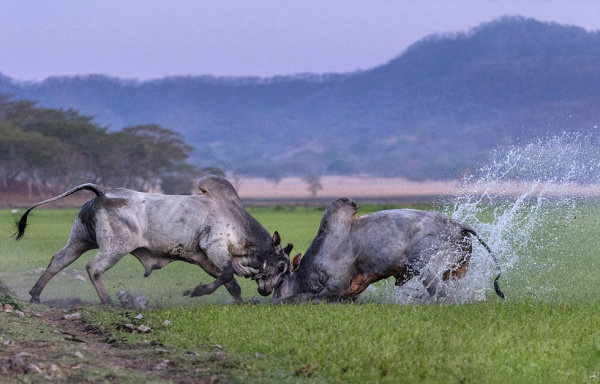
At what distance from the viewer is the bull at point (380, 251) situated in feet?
35.1

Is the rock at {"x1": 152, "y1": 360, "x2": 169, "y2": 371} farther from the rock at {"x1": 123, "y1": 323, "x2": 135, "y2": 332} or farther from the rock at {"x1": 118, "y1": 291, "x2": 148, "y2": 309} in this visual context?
the rock at {"x1": 118, "y1": 291, "x2": 148, "y2": 309}

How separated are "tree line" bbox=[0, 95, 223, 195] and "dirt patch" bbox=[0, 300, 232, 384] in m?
56.2

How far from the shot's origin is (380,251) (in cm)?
1073

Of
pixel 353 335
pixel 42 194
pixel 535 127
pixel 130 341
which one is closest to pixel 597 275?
pixel 353 335

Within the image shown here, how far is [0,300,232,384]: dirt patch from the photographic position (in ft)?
23.0

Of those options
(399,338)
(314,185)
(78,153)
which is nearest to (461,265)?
(399,338)

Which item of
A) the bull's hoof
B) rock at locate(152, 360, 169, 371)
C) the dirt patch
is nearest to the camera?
the dirt patch

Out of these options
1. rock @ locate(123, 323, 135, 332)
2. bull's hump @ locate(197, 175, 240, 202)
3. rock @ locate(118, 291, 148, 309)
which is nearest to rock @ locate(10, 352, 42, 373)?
rock @ locate(123, 323, 135, 332)

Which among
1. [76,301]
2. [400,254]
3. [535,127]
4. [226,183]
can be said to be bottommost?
[76,301]

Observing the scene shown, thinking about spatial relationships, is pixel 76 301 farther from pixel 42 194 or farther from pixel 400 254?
pixel 42 194

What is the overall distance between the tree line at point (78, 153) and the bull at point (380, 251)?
5482 cm

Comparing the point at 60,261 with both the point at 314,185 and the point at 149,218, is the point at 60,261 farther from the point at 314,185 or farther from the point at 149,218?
the point at 314,185

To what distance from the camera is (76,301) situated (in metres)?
11.9

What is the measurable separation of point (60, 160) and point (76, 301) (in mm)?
55222
